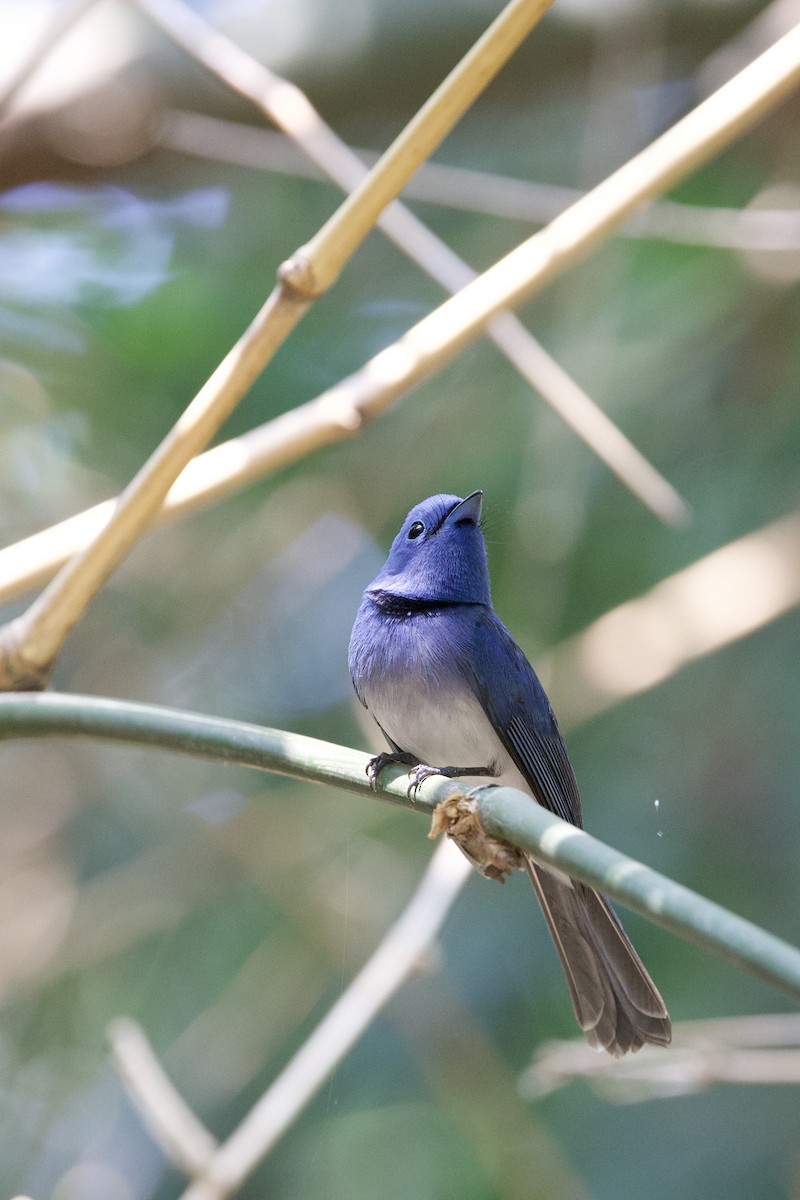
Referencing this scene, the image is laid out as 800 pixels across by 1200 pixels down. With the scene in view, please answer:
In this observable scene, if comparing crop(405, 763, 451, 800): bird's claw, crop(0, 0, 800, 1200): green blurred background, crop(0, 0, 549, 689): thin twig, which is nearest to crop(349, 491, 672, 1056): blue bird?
crop(405, 763, 451, 800): bird's claw

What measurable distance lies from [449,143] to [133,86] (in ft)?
3.96

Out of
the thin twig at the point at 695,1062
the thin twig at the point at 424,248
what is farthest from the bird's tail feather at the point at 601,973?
the thin twig at the point at 424,248

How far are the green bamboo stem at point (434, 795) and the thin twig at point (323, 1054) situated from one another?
72 cm

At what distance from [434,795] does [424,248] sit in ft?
4.13

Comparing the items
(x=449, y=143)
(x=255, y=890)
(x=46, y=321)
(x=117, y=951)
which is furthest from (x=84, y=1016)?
(x=449, y=143)

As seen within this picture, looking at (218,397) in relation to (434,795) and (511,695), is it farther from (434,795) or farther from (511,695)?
(511,695)

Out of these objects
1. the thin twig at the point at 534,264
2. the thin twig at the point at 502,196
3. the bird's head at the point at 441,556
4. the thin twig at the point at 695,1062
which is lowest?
the thin twig at the point at 695,1062

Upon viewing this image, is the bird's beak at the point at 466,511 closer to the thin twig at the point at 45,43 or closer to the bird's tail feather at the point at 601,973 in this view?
the bird's tail feather at the point at 601,973

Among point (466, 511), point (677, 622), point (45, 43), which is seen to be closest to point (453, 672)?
point (466, 511)

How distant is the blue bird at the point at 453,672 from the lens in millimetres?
2352

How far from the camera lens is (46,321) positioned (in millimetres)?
4223

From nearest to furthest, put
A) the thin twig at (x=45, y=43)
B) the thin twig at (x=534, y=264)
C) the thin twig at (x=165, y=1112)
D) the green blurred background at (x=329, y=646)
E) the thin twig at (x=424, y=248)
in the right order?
the thin twig at (x=534, y=264)
the thin twig at (x=424, y=248)
the thin twig at (x=165, y=1112)
the thin twig at (x=45, y=43)
the green blurred background at (x=329, y=646)

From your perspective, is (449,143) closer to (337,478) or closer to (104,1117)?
(337,478)

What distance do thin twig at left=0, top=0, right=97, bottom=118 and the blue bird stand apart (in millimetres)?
1114
